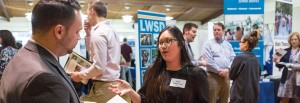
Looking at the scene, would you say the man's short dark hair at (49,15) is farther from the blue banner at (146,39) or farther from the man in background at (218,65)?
the man in background at (218,65)

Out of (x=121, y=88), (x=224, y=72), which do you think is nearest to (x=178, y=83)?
(x=121, y=88)

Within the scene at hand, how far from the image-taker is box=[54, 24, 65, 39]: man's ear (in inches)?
33.8

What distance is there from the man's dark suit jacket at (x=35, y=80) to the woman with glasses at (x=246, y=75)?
277 cm

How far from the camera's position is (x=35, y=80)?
77 centimetres

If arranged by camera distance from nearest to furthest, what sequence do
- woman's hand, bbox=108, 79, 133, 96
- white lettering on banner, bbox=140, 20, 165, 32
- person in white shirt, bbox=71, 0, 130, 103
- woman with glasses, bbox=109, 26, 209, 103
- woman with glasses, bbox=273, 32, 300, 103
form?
woman's hand, bbox=108, 79, 133, 96
woman with glasses, bbox=109, 26, 209, 103
person in white shirt, bbox=71, 0, 130, 103
white lettering on banner, bbox=140, 20, 165, 32
woman with glasses, bbox=273, 32, 300, 103

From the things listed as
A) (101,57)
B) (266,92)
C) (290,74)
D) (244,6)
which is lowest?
(266,92)

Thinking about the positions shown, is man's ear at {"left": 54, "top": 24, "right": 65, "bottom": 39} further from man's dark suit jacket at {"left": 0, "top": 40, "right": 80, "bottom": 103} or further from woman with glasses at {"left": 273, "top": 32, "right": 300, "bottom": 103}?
woman with glasses at {"left": 273, "top": 32, "right": 300, "bottom": 103}

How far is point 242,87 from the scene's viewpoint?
3.35m

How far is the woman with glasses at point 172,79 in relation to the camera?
1698 mm

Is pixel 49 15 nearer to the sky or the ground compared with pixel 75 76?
nearer to the sky

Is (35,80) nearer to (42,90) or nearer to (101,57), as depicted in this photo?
(42,90)

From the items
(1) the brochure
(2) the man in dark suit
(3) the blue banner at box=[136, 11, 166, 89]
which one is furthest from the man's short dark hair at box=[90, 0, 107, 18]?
(2) the man in dark suit

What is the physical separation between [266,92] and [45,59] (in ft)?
15.2

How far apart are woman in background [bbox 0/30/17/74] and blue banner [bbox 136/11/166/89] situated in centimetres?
153
